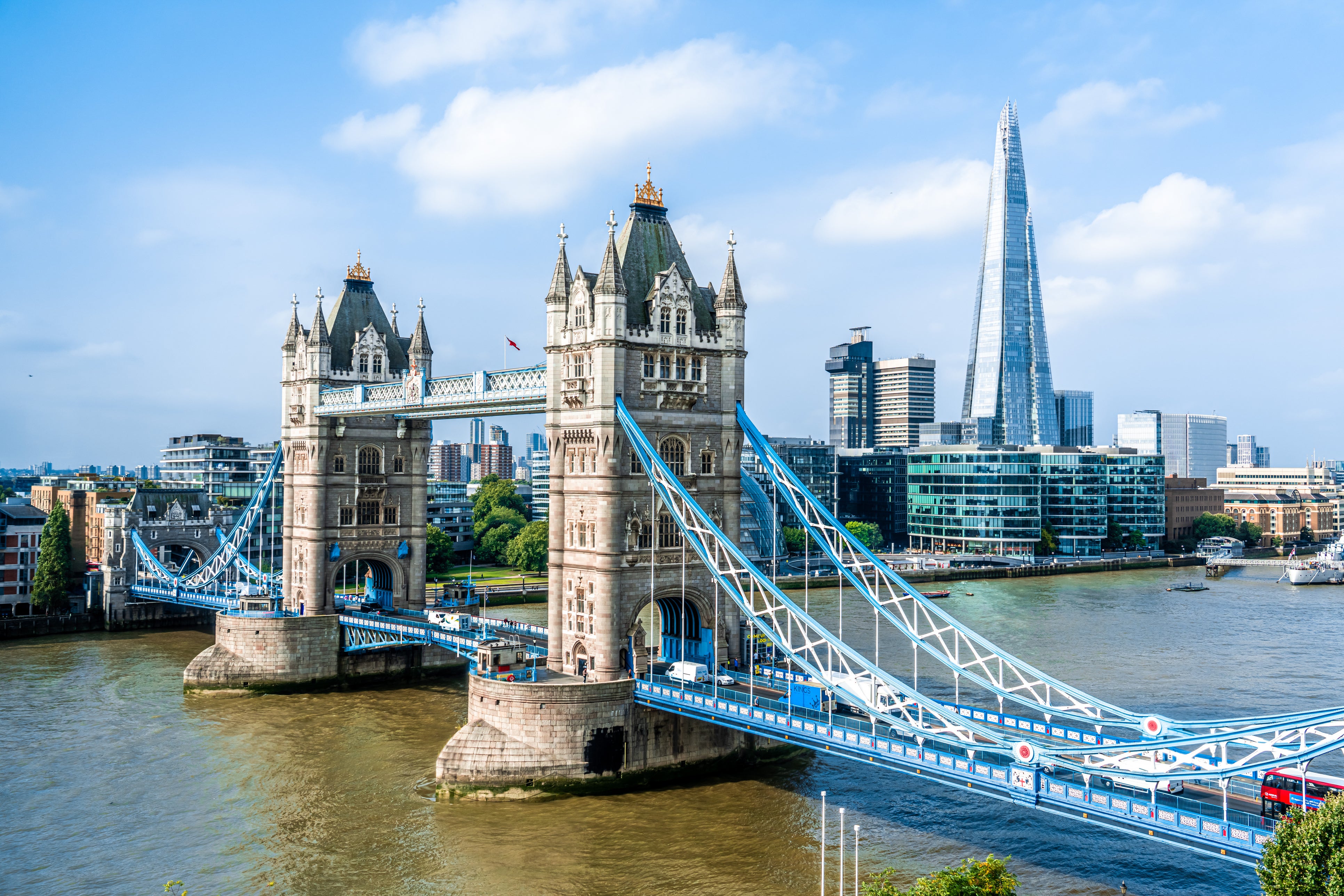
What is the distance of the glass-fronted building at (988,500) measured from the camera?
187875 millimetres

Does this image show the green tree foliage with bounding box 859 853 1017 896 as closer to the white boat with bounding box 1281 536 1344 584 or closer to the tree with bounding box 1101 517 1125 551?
the white boat with bounding box 1281 536 1344 584

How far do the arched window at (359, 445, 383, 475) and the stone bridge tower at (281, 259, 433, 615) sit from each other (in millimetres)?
73

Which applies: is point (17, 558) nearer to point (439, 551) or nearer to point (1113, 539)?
point (439, 551)

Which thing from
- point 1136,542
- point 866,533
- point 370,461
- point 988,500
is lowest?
point 1136,542

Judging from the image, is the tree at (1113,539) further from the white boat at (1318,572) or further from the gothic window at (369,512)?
the gothic window at (369,512)

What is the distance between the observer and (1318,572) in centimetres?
15312

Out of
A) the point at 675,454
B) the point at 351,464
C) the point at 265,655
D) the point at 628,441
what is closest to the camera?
the point at 628,441

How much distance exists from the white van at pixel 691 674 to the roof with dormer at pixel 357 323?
41.5m

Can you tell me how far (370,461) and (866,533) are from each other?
119147mm

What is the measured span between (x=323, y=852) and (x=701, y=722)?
19059 millimetres

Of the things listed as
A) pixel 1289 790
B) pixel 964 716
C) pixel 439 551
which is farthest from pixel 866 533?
pixel 1289 790

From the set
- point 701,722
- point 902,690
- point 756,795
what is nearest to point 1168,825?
point 902,690

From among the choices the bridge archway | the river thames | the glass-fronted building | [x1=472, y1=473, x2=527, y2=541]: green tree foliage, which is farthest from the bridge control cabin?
the glass-fronted building

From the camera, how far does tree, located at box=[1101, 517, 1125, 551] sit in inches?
7643
